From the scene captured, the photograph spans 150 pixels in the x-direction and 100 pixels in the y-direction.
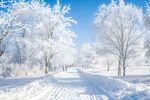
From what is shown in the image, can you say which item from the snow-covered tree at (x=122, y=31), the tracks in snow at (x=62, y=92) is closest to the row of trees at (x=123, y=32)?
the snow-covered tree at (x=122, y=31)

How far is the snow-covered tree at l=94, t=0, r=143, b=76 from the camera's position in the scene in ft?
115

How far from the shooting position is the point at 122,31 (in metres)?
35.3

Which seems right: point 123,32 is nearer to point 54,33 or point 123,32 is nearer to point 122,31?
point 122,31

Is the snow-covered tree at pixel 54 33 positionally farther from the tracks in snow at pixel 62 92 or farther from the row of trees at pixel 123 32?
the tracks in snow at pixel 62 92

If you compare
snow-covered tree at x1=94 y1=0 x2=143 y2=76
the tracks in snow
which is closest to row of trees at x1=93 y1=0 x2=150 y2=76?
snow-covered tree at x1=94 y1=0 x2=143 y2=76

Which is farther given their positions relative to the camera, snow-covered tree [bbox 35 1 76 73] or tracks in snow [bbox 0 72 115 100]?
snow-covered tree [bbox 35 1 76 73]

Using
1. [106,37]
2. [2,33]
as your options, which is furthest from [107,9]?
[2,33]

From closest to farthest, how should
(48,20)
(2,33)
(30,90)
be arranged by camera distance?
(30,90) → (2,33) → (48,20)

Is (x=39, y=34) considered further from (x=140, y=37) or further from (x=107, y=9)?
(x=140, y=37)

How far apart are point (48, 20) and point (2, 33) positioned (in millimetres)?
21531

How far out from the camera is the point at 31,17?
40156mm

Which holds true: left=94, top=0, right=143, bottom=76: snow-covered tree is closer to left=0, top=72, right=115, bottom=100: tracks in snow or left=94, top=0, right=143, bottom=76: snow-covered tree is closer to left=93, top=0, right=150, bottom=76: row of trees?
left=93, top=0, right=150, bottom=76: row of trees

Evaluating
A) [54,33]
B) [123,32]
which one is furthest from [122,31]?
[54,33]

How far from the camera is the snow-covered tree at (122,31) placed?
35.1m
